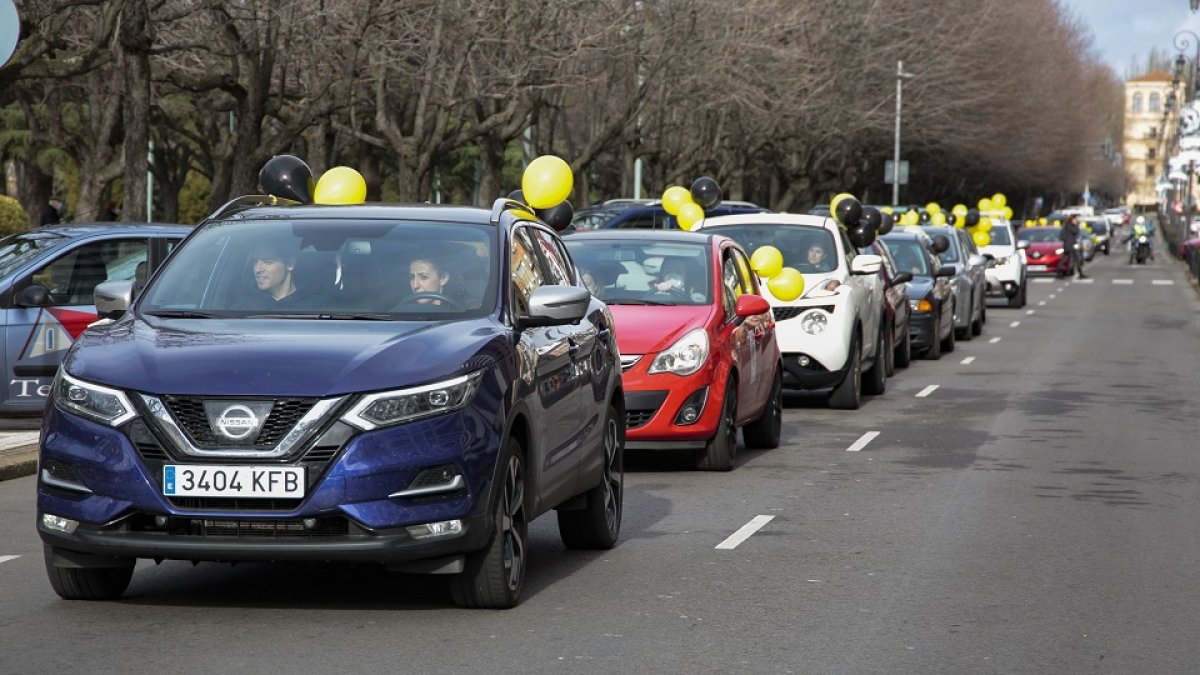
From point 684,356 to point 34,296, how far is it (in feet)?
13.8

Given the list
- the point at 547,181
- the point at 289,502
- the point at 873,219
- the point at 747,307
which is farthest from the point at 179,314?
the point at 873,219

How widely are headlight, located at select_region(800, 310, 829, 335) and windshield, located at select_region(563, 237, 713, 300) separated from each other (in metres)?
3.81

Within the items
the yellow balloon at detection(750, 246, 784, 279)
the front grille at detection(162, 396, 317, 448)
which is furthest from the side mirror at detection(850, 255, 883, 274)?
the front grille at detection(162, 396, 317, 448)

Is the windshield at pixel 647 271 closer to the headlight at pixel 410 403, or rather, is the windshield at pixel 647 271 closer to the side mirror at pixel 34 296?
the side mirror at pixel 34 296

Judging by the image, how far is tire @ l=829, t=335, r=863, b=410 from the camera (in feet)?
60.0

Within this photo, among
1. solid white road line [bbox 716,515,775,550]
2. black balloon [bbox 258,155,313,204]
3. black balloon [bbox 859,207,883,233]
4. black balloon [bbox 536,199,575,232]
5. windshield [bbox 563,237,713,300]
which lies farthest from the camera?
black balloon [bbox 859,207,883,233]

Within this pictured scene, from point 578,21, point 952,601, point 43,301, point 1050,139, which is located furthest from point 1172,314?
point 1050,139

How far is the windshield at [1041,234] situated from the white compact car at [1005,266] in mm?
21259

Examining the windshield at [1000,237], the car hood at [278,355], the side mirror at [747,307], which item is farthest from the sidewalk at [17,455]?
the windshield at [1000,237]

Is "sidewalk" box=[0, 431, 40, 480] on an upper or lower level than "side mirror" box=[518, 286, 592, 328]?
lower

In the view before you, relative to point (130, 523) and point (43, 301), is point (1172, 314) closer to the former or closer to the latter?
point (43, 301)

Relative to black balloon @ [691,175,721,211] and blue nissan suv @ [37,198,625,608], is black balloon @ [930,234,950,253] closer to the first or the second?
black balloon @ [691,175,721,211]

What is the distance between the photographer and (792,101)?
53.4 m

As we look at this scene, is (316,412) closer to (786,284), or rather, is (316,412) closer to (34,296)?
(34,296)
